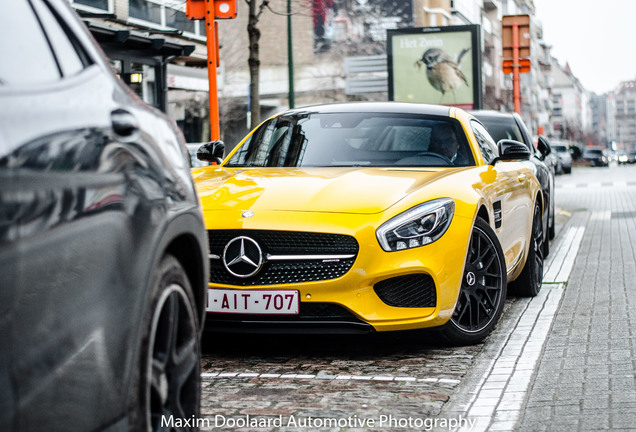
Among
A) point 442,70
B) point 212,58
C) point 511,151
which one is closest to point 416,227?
point 511,151

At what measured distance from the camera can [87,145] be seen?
260 cm

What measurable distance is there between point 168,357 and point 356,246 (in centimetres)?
253

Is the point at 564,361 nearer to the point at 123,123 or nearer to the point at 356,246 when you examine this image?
the point at 356,246

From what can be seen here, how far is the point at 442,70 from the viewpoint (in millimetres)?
32094

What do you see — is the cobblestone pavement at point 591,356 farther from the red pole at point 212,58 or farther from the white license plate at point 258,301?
the red pole at point 212,58

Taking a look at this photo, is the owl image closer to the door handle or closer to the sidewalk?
the sidewalk

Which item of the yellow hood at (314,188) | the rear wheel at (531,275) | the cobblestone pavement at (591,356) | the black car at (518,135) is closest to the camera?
the cobblestone pavement at (591,356)

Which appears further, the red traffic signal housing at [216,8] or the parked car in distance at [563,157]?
the parked car in distance at [563,157]

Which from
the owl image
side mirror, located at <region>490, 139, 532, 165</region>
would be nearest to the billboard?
the owl image

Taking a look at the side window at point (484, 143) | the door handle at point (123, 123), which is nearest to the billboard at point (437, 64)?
the side window at point (484, 143)

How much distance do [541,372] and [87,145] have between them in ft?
11.1

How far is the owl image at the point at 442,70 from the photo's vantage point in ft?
103

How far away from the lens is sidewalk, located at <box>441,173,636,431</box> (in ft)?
14.6

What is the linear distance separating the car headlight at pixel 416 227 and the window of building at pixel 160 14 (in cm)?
2264
